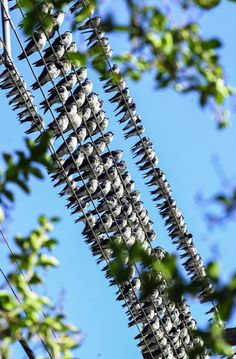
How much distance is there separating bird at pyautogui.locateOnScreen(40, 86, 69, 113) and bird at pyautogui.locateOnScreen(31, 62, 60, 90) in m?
0.20

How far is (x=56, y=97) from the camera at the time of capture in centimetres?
1427

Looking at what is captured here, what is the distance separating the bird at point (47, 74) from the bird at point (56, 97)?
8.1 inches

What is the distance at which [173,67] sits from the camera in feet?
15.6

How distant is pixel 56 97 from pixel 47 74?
0.40 metres

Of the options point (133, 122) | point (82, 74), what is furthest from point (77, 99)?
point (133, 122)

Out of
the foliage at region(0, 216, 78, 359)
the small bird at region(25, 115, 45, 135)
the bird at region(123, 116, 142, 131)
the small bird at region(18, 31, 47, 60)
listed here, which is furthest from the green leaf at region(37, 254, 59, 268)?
the bird at region(123, 116, 142, 131)

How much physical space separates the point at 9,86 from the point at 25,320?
9913mm

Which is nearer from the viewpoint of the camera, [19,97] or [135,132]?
[19,97]

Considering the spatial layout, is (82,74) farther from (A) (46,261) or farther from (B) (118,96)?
(A) (46,261)

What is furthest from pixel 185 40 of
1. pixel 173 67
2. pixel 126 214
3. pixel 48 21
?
pixel 126 214

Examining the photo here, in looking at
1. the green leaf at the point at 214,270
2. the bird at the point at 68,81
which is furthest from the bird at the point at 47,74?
the green leaf at the point at 214,270

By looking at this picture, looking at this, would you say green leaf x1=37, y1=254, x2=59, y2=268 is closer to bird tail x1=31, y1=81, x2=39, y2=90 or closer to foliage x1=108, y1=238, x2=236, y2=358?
foliage x1=108, y1=238, x2=236, y2=358

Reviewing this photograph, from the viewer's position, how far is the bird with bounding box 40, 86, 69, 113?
1416 centimetres

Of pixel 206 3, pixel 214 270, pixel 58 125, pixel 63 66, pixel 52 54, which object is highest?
pixel 52 54
